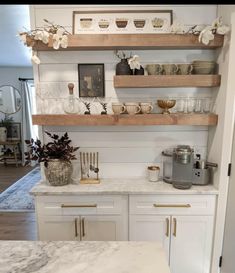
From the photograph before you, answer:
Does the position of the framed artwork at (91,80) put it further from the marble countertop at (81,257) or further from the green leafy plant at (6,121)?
the green leafy plant at (6,121)

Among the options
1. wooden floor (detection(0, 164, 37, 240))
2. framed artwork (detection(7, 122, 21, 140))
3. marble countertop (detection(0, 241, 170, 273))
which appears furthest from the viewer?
framed artwork (detection(7, 122, 21, 140))

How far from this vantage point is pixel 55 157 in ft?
7.08

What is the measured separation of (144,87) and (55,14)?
106 cm

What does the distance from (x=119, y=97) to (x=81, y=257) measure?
5.07ft

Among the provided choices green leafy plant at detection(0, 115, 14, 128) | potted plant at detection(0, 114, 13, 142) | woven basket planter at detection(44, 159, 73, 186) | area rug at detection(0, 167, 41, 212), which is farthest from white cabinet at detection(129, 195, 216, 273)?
green leafy plant at detection(0, 115, 14, 128)

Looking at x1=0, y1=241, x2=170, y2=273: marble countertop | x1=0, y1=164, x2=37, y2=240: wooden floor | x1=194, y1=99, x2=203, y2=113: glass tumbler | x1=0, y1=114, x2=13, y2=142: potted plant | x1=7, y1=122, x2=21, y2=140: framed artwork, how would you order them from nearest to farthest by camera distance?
x1=0, y1=241, x2=170, y2=273: marble countertop, x1=194, y1=99, x2=203, y2=113: glass tumbler, x1=0, y1=164, x2=37, y2=240: wooden floor, x1=0, y1=114, x2=13, y2=142: potted plant, x1=7, y1=122, x2=21, y2=140: framed artwork

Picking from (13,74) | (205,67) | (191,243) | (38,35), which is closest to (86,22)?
(38,35)

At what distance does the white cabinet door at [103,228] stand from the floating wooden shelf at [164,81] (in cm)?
118

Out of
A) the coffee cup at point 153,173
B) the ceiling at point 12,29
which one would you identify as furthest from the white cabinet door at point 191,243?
the ceiling at point 12,29

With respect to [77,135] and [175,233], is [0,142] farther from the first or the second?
[175,233]

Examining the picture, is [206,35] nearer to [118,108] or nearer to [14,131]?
[118,108]

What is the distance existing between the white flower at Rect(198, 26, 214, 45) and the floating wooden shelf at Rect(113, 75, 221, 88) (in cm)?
29

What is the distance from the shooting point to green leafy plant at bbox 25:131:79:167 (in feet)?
6.97

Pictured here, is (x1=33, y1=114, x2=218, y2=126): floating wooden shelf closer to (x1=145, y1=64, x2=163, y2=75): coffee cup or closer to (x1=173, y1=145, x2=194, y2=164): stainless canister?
(x1=173, y1=145, x2=194, y2=164): stainless canister
